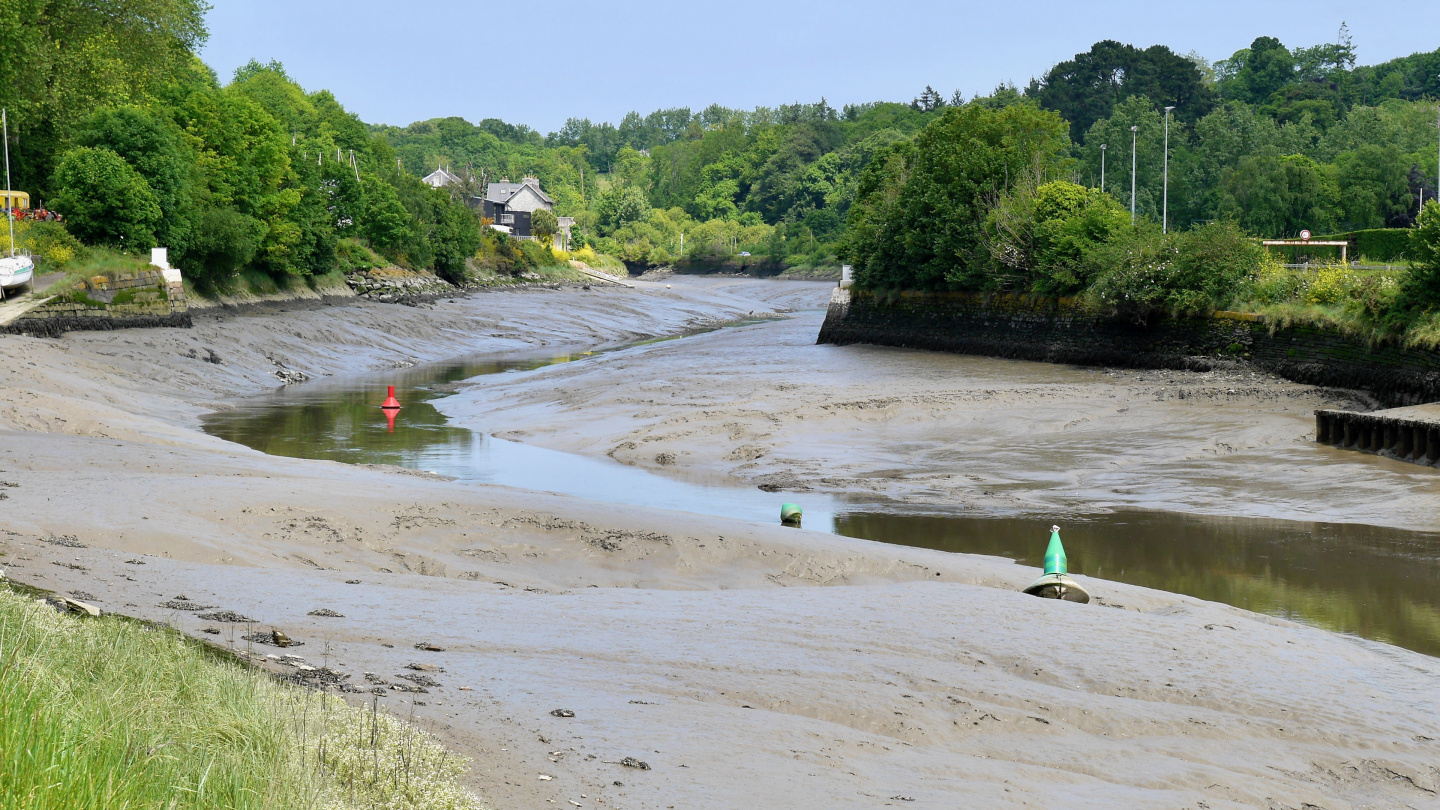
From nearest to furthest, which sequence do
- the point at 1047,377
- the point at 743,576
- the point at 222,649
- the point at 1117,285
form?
the point at 222,649
the point at 743,576
the point at 1047,377
the point at 1117,285

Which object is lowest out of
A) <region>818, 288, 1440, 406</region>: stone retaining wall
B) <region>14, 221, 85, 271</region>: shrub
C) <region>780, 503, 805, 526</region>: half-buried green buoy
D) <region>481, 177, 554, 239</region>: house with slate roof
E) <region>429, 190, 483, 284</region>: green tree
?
<region>780, 503, 805, 526</region>: half-buried green buoy

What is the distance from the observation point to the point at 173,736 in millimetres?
4270

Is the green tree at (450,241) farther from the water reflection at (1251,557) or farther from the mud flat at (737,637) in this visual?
the water reflection at (1251,557)

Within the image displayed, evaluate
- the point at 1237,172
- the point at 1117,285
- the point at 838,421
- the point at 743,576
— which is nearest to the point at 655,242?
the point at 1237,172

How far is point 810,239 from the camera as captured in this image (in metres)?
138

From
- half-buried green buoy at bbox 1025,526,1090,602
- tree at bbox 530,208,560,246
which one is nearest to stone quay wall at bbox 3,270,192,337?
half-buried green buoy at bbox 1025,526,1090,602

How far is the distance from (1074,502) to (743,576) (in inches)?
249

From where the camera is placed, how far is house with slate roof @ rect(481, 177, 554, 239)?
13600 centimetres

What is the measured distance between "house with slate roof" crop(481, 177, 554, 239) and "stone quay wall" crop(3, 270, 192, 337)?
99368mm

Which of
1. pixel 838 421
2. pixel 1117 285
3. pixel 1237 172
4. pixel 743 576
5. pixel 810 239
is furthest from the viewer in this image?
pixel 810 239

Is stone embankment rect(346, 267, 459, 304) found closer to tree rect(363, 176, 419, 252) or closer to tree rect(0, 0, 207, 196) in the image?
tree rect(363, 176, 419, 252)

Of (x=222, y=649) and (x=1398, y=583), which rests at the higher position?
(x=222, y=649)

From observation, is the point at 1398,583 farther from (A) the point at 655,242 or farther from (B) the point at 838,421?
(A) the point at 655,242

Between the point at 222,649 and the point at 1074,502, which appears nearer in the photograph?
the point at 222,649
